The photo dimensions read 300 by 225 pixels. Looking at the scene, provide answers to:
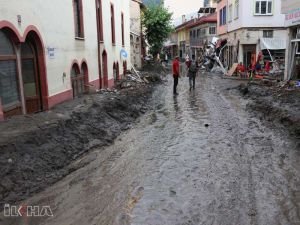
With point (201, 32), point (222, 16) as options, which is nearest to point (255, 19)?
point (222, 16)

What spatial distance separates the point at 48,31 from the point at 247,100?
9.80 meters

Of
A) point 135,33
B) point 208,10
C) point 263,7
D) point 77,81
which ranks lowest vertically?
point 77,81

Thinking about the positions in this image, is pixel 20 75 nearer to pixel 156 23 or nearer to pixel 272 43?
pixel 272 43

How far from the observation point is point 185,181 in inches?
268

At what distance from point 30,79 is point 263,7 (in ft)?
78.0

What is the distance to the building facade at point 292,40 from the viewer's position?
1844cm

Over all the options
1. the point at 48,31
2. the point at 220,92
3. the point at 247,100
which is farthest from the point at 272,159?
the point at 220,92

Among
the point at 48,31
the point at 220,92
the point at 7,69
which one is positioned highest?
the point at 48,31

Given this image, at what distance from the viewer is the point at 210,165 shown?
7.68 meters

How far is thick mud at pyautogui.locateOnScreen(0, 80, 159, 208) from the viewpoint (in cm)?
637

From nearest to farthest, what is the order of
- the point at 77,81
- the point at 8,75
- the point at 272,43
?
the point at 8,75 → the point at 77,81 → the point at 272,43

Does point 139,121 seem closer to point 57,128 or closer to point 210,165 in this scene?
point 57,128

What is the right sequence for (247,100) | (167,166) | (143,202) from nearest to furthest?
(143,202) → (167,166) → (247,100)

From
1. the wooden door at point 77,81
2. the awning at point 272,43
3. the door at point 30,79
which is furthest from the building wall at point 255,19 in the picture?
the door at point 30,79
